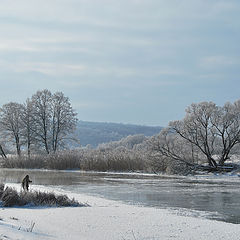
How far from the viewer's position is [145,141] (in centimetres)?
3659

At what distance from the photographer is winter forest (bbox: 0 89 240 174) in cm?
3497

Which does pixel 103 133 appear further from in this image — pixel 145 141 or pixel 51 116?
pixel 145 141

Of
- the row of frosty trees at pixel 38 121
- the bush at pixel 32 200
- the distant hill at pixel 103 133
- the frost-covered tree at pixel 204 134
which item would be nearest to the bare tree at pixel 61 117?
the row of frosty trees at pixel 38 121

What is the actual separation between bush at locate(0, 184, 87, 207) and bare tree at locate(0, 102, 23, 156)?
39.2 m

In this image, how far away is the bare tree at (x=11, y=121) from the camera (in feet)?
177

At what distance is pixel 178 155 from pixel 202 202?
18.0 meters

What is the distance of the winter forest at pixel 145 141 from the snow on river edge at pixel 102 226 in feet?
71.2

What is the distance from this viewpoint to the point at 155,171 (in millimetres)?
36094

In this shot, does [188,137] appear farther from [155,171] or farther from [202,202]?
[202,202]

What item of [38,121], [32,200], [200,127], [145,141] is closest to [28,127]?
[38,121]

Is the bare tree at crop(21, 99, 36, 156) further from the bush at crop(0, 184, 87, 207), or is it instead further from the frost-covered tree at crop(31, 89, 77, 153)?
the bush at crop(0, 184, 87, 207)

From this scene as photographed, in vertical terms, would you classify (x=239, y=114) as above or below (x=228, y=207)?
above

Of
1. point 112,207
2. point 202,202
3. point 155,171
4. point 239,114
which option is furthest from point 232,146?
point 112,207

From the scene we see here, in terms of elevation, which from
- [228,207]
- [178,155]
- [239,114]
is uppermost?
[239,114]
